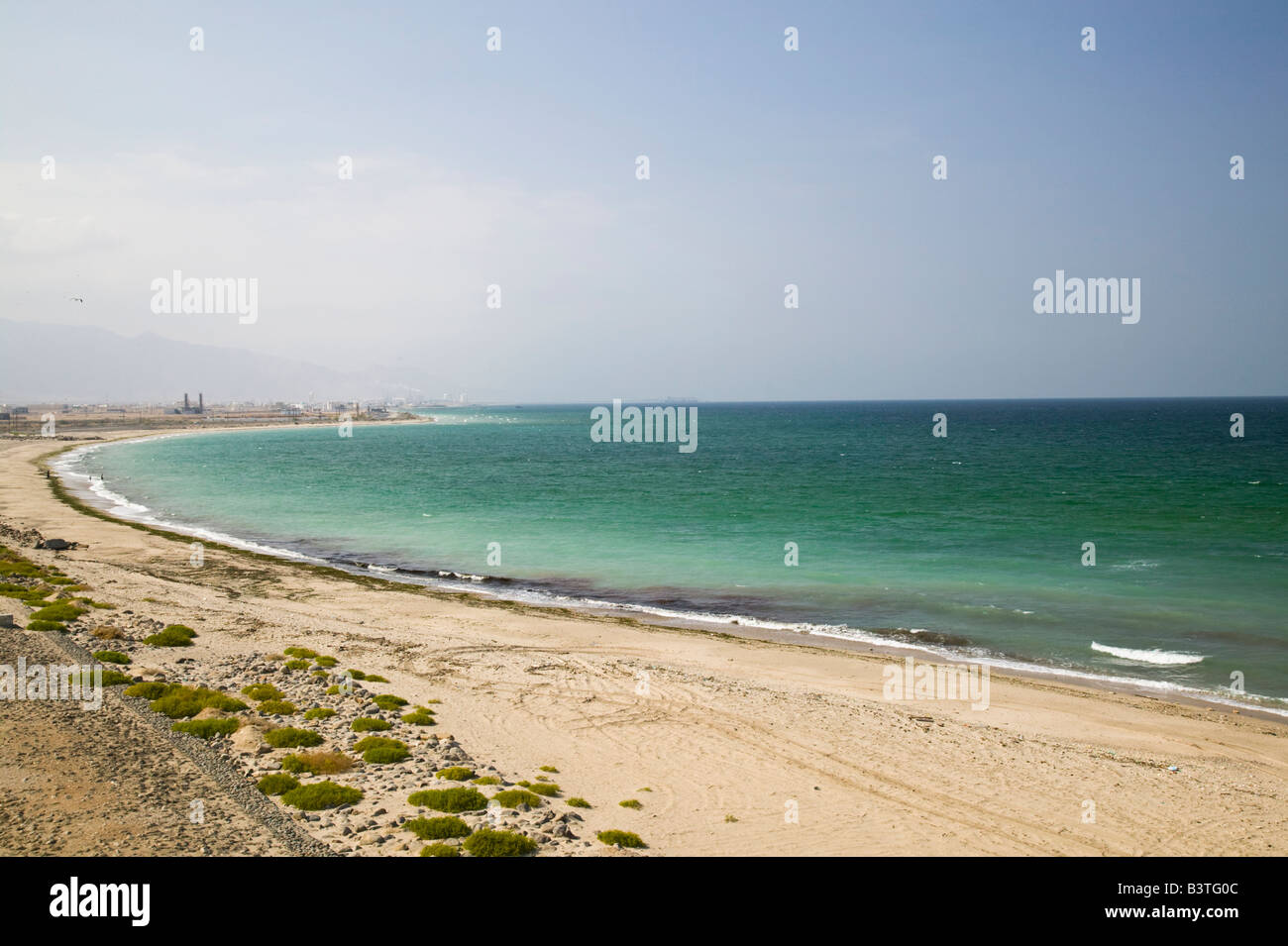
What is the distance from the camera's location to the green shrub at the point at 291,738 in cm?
1401

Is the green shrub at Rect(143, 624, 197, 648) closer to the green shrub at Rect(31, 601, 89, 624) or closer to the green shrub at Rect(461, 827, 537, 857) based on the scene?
the green shrub at Rect(31, 601, 89, 624)

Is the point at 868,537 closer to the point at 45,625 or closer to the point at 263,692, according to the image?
the point at 263,692

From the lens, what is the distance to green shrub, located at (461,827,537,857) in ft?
34.7

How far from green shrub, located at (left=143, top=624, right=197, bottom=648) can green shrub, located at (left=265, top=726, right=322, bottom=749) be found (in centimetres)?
853

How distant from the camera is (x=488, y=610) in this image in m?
29.6

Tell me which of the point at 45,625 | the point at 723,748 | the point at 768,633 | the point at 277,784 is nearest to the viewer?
the point at 277,784

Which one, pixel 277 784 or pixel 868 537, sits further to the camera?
pixel 868 537

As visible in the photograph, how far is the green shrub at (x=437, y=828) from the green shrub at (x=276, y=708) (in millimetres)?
6006

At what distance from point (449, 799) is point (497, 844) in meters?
1.65

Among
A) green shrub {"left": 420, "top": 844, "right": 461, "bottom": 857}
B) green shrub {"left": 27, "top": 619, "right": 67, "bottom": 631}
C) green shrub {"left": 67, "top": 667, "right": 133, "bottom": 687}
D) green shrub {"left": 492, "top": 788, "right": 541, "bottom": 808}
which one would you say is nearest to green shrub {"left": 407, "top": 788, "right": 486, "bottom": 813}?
green shrub {"left": 492, "top": 788, "right": 541, "bottom": 808}

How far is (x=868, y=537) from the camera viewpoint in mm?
44094

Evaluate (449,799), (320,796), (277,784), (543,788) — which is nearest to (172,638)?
(277,784)

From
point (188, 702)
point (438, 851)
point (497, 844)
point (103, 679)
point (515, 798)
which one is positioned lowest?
point (515, 798)
